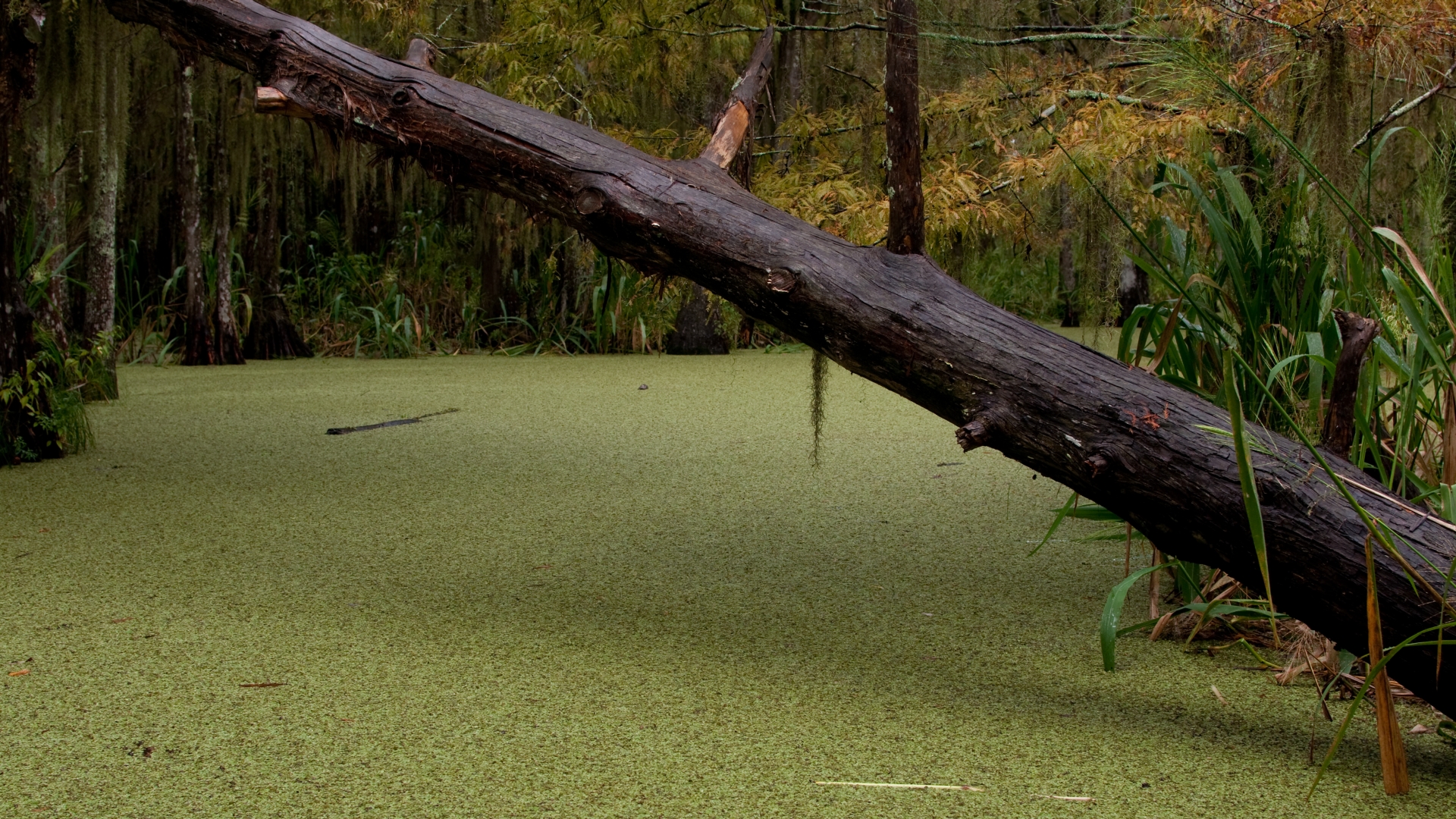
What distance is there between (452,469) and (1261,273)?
232cm

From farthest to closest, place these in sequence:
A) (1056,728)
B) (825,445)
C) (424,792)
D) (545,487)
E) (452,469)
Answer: (825,445), (452,469), (545,487), (1056,728), (424,792)

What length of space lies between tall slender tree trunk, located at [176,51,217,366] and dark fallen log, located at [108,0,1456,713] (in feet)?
12.9

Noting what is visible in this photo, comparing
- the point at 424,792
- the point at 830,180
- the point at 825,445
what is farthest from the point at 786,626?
the point at 825,445

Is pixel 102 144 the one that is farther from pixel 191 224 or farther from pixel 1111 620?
pixel 1111 620

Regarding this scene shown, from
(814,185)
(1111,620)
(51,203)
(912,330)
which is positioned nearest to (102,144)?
(51,203)

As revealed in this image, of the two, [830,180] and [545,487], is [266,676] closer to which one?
[545,487]

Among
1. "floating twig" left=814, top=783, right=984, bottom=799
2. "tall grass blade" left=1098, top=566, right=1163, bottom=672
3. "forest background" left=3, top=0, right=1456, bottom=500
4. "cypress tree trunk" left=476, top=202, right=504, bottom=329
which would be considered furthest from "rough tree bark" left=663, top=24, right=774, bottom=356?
"cypress tree trunk" left=476, top=202, right=504, bottom=329

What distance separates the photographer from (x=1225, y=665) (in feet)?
6.08

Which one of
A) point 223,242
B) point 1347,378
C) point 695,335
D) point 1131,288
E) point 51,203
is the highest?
point 51,203

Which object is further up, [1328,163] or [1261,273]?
[1328,163]

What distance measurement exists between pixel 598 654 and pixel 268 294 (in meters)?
5.53

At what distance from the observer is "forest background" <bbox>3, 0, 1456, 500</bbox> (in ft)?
6.17

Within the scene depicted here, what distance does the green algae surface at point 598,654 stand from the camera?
140 centimetres

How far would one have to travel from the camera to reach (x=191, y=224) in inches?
238
